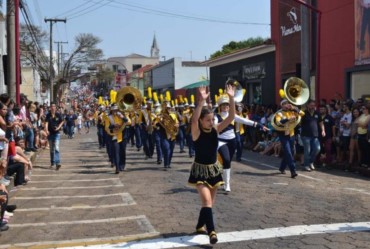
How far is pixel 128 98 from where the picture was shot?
1333 centimetres

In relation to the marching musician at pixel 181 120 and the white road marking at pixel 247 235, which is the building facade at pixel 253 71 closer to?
the marching musician at pixel 181 120

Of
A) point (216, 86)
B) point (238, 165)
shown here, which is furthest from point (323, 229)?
point (216, 86)

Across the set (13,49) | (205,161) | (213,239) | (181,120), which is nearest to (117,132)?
(181,120)

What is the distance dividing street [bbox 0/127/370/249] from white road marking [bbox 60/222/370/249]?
12mm

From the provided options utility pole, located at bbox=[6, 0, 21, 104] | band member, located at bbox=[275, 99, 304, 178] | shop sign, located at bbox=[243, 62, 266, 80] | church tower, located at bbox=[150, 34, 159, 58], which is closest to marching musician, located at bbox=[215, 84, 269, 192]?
band member, located at bbox=[275, 99, 304, 178]

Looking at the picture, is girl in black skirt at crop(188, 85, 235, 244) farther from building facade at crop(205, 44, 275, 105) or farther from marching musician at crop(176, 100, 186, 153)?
building facade at crop(205, 44, 275, 105)

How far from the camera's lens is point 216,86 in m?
32.3

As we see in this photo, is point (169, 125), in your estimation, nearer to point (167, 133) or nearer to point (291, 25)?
point (167, 133)

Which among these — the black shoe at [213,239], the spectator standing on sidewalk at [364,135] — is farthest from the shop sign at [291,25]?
the black shoe at [213,239]

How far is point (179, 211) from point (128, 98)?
6241 millimetres

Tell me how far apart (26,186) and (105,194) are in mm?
2187

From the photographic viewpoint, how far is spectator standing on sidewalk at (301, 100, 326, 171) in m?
12.5

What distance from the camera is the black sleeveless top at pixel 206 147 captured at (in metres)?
6.12

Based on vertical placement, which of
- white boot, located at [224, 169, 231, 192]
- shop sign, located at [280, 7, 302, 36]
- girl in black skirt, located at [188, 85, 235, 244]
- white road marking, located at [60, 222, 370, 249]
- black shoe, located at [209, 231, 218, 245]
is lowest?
white road marking, located at [60, 222, 370, 249]
